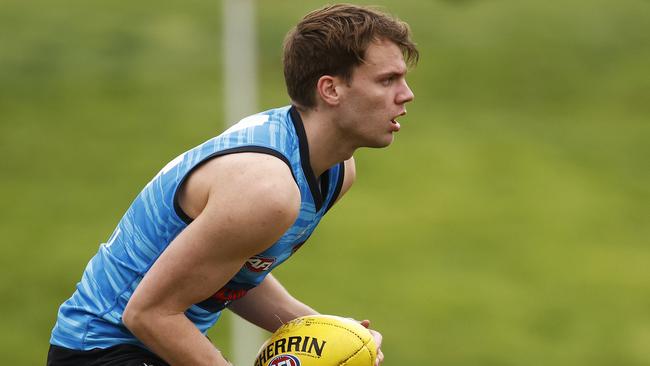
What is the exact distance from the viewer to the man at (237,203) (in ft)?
12.5

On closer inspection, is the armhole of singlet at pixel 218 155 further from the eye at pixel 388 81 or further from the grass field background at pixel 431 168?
the grass field background at pixel 431 168

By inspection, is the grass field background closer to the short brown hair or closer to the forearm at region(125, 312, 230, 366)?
the short brown hair

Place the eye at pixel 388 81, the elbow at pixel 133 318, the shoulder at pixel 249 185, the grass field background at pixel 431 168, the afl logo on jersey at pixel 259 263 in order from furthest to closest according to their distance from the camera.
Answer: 1. the grass field background at pixel 431 168
2. the eye at pixel 388 81
3. the afl logo on jersey at pixel 259 263
4. the elbow at pixel 133 318
5. the shoulder at pixel 249 185

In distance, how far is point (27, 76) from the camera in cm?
2425

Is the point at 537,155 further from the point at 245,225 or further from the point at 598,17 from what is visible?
the point at 245,225

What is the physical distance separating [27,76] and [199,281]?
21.3m

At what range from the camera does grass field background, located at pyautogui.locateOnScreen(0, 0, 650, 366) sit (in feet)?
57.5

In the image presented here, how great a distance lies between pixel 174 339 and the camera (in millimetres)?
3904

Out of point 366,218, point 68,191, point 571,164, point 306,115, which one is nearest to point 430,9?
point 571,164

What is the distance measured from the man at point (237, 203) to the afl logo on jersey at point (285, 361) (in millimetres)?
285

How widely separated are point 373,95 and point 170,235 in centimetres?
87

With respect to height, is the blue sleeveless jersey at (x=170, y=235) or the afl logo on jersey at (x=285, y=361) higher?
the blue sleeveless jersey at (x=170, y=235)

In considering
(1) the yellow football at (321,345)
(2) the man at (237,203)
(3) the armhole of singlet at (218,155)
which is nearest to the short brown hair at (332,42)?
(2) the man at (237,203)

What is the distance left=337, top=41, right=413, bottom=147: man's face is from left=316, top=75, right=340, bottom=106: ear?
0.02 m
